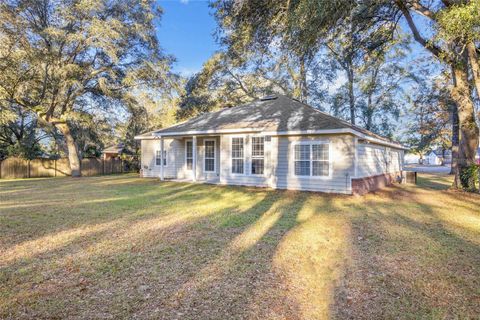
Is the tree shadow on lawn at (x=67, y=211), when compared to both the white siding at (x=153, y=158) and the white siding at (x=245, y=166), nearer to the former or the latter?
the white siding at (x=245, y=166)

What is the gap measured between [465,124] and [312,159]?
7.11 metres

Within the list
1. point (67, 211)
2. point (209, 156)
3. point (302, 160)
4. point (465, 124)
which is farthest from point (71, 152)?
point (465, 124)

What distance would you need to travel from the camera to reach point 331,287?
11.6 feet

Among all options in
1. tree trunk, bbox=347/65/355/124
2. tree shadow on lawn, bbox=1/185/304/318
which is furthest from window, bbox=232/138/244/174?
tree trunk, bbox=347/65/355/124

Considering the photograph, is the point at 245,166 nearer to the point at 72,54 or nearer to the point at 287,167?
the point at 287,167

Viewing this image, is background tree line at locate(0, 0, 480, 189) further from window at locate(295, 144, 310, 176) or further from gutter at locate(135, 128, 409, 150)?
window at locate(295, 144, 310, 176)

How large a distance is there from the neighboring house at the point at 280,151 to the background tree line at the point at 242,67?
8.36ft

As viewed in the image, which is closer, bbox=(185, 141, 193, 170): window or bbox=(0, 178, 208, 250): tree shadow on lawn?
bbox=(0, 178, 208, 250): tree shadow on lawn

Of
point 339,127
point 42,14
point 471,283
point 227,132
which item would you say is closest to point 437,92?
point 339,127

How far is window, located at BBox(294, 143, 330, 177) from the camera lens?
11734 millimetres

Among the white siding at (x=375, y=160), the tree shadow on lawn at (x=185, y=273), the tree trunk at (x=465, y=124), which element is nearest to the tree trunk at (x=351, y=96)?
the white siding at (x=375, y=160)

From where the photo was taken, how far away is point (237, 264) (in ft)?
13.7

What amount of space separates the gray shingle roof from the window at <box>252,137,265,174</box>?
2.20 ft

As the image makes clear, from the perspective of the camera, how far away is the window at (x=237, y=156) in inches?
554
